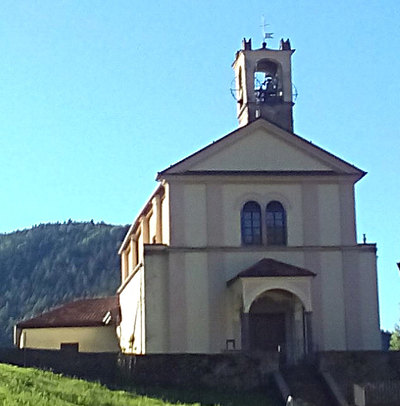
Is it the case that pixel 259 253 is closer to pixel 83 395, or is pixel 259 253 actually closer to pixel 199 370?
pixel 199 370

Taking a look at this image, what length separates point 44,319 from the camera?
Result: 45.2 metres

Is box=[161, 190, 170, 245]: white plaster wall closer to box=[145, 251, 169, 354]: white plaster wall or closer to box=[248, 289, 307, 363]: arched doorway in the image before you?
box=[145, 251, 169, 354]: white plaster wall

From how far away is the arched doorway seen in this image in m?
36.6

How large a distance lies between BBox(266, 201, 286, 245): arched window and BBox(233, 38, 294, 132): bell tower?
374 centimetres

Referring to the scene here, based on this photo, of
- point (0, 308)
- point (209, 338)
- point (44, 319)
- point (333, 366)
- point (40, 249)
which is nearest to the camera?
point (333, 366)

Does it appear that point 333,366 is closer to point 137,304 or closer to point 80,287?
point 137,304

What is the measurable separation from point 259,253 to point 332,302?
329cm

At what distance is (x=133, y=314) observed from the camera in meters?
41.0

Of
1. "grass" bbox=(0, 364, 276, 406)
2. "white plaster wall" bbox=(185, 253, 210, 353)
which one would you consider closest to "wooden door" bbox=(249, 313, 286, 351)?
"white plaster wall" bbox=(185, 253, 210, 353)

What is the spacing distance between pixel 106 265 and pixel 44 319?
74274 mm

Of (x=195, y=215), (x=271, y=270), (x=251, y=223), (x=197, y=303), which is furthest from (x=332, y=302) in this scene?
(x=195, y=215)

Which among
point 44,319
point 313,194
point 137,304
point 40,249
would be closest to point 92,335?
point 44,319

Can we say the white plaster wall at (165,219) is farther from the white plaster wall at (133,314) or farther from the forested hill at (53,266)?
the forested hill at (53,266)

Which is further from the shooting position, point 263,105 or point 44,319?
point 44,319
